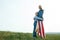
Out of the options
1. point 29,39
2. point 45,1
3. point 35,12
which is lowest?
point 29,39

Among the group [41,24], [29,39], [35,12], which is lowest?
[29,39]

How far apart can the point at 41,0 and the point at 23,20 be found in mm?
294

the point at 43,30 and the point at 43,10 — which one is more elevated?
the point at 43,10

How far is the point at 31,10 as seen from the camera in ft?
5.79

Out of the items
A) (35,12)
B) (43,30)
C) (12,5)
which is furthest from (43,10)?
(12,5)

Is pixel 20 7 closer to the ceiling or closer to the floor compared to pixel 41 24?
closer to the ceiling

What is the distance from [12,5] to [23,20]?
0.21 metres

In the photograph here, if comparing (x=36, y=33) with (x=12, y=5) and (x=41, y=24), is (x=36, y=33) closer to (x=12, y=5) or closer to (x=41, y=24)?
(x=41, y=24)

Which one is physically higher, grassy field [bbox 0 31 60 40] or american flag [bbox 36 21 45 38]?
american flag [bbox 36 21 45 38]

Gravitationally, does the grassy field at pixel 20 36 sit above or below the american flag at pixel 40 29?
below

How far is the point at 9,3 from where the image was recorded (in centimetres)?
177

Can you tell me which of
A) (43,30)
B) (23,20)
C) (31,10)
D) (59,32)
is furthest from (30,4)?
(59,32)

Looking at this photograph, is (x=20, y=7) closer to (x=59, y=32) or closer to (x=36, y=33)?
(x=36, y=33)

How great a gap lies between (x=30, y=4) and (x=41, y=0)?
129mm
